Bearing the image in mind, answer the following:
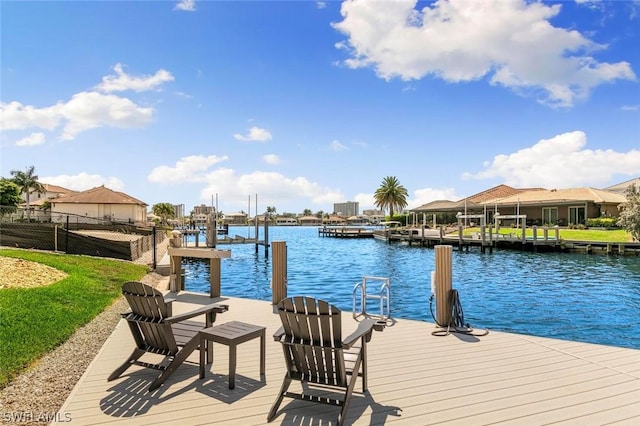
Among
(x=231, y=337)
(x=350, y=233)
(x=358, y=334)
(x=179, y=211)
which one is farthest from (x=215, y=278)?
(x=179, y=211)

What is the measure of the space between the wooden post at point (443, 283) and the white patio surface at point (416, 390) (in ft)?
2.53

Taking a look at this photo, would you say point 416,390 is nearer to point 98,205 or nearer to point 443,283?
point 443,283

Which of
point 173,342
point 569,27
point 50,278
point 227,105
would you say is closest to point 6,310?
point 50,278

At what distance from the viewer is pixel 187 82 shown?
46.6 ft

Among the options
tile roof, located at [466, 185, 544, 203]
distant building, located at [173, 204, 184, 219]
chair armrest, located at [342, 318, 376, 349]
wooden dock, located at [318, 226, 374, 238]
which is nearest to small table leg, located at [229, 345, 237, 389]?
chair armrest, located at [342, 318, 376, 349]

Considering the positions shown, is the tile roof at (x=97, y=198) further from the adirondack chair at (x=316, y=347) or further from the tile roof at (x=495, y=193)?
the tile roof at (x=495, y=193)

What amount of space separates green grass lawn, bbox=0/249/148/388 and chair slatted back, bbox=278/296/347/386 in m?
3.30

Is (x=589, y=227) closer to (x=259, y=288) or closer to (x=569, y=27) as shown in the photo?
(x=569, y=27)

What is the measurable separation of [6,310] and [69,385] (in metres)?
3.59

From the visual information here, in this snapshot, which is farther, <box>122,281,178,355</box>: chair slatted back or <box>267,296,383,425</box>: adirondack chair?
<box>122,281,178,355</box>: chair slatted back

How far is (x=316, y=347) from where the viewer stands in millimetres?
3178

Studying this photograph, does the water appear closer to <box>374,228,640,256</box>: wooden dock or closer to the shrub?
<box>374,228,640,256</box>: wooden dock

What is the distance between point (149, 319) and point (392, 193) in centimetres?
6688

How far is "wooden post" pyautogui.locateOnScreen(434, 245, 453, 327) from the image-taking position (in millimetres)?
6141
